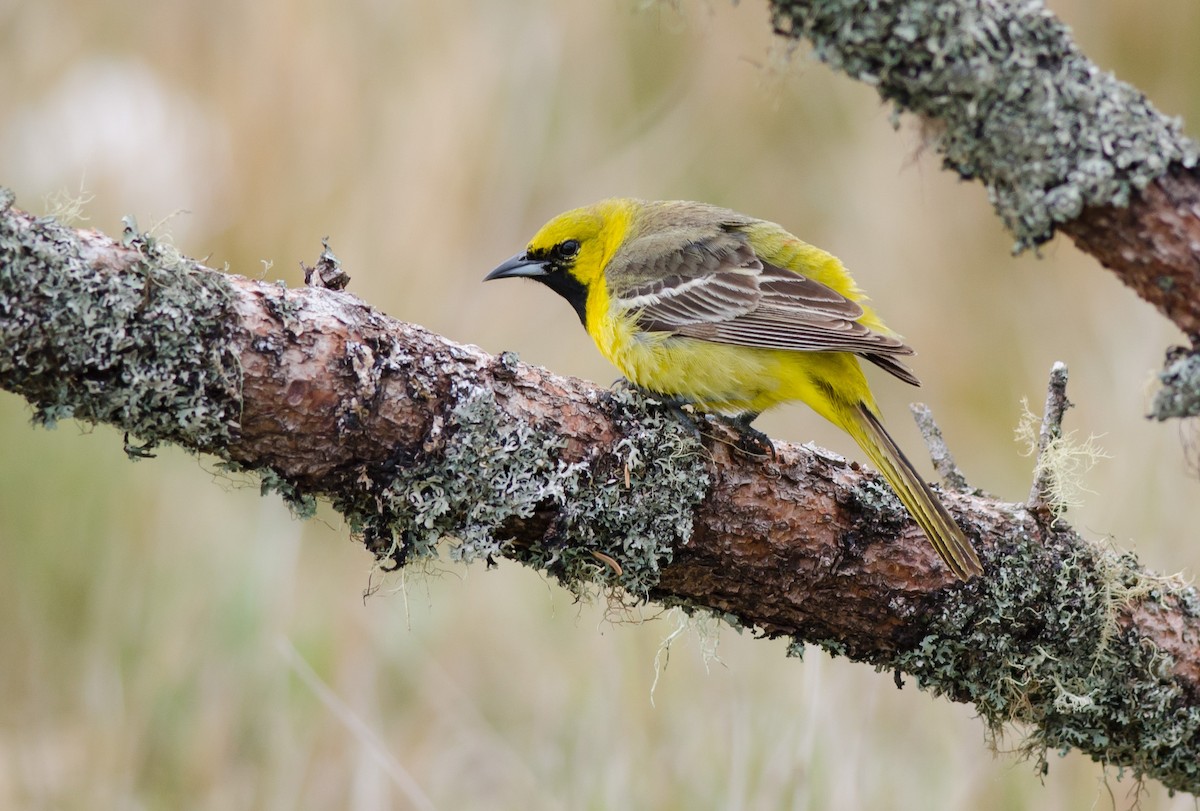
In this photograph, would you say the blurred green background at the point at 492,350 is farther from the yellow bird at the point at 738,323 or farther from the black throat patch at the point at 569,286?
the black throat patch at the point at 569,286

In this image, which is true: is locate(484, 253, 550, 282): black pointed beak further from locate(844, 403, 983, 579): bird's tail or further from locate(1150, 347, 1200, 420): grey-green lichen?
locate(1150, 347, 1200, 420): grey-green lichen

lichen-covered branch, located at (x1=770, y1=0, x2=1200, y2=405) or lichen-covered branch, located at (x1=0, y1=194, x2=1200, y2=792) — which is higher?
lichen-covered branch, located at (x1=770, y1=0, x2=1200, y2=405)

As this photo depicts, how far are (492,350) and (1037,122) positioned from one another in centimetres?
477

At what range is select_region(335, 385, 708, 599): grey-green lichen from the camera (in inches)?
91.5

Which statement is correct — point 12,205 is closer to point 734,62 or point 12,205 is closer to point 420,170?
point 420,170

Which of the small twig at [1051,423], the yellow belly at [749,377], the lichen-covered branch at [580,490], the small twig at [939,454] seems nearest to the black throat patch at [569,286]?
the yellow belly at [749,377]

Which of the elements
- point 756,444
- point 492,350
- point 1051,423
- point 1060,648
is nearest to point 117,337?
point 756,444

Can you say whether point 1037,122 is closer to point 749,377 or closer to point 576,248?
point 749,377

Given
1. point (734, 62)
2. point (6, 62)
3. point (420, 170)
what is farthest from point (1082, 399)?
point (6, 62)

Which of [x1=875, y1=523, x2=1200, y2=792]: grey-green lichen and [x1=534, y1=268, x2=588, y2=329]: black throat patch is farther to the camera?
[x1=534, y1=268, x2=588, y2=329]: black throat patch

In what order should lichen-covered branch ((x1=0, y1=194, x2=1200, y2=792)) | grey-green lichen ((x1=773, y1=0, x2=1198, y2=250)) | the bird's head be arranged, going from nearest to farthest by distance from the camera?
grey-green lichen ((x1=773, y1=0, x2=1198, y2=250))
lichen-covered branch ((x1=0, y1=194, x2=1200, y2=792))
the bird's head

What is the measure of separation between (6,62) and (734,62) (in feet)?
14.2

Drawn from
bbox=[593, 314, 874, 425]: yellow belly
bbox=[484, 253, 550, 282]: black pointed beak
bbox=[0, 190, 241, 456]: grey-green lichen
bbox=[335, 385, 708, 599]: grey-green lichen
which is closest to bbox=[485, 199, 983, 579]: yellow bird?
bbox=[593, 314, 874, 425]: yellow belly

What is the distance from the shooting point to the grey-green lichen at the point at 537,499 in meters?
2.32
